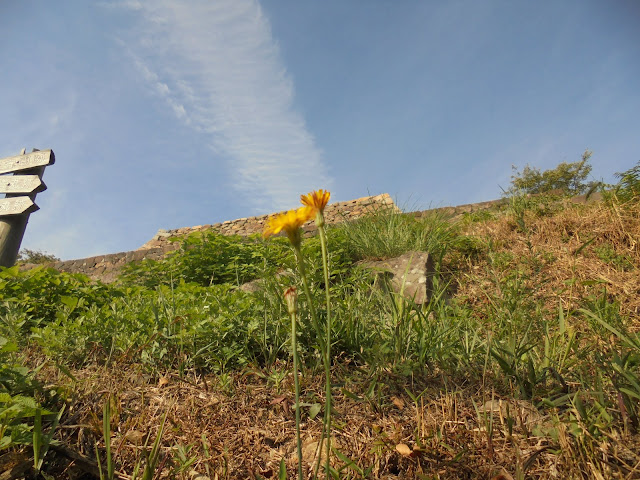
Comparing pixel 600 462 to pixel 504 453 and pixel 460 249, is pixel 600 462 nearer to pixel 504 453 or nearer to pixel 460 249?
pixel 504 453

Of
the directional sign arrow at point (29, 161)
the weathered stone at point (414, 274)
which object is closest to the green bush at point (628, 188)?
the weathered stone at point (414, 274)

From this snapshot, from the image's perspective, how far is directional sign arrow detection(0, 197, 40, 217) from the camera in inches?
209

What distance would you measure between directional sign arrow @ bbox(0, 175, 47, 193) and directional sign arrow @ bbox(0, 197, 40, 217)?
5.3 inches

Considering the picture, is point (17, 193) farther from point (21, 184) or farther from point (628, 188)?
point (628, 188)

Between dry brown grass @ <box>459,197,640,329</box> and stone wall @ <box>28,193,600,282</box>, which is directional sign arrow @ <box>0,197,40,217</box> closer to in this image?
stone wall @ <box>28,193,600,282</box>

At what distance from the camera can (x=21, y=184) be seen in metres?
5.39

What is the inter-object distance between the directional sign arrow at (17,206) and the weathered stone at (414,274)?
488 centimetres

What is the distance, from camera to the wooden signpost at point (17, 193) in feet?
17.5

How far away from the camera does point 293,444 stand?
1465 millimetres

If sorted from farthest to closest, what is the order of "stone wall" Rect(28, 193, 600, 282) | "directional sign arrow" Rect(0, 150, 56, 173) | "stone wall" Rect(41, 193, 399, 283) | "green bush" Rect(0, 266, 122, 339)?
"stone wall" Rect(41, 193, 399, 283) → "stone wall" Rect(28, 193, 600, 282) → "directional sign arrow" Rect(0, 150, 56, 173) → "green bush" Rect(0, 266, 122, 339)

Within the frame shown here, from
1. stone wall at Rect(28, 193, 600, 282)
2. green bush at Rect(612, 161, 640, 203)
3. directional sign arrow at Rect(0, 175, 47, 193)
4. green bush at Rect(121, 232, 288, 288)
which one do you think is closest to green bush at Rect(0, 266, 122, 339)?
green bush at Rect(121, 232, 288, 288)

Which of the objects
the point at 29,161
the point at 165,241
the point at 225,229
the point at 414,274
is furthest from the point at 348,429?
the point at 165,241

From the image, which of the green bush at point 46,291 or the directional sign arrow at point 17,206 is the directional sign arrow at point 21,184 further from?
the green bush at point 46,291

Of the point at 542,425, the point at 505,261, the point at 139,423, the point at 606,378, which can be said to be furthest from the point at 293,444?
the point at 505,261
